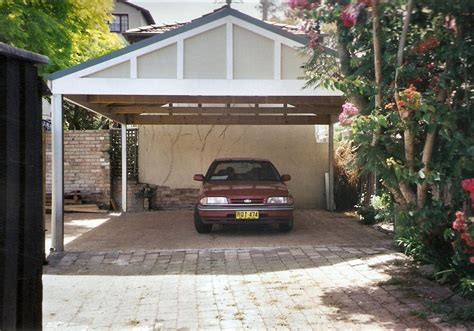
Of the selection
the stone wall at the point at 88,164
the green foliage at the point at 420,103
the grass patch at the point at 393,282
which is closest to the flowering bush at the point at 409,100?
the green foliage at the point at 420,103

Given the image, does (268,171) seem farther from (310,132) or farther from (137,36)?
(137,36)

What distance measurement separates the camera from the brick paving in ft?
16.0

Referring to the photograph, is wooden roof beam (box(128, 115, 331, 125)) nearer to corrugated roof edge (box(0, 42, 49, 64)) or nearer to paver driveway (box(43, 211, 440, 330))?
paver driveway (box(43, 211, 440, 330))

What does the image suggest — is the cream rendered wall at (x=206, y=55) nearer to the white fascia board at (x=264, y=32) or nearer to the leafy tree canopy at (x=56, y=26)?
the white fascia board at (x=264, y=32)

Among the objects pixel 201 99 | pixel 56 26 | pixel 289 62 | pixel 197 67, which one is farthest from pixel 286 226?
pixel 56 26

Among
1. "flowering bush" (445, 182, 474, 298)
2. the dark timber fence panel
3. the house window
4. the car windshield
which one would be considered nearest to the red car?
the car windshield

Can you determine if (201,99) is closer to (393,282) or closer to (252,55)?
(252,55)

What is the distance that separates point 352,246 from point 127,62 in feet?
16.0

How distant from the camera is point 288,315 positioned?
16.4 feet

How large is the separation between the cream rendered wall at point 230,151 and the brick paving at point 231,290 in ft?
21.7

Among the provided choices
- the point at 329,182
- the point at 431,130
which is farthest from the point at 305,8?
the point at 329,182

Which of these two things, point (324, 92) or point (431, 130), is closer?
point (431, 130)

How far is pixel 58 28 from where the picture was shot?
11.1 m

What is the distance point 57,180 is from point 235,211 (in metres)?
3.17
